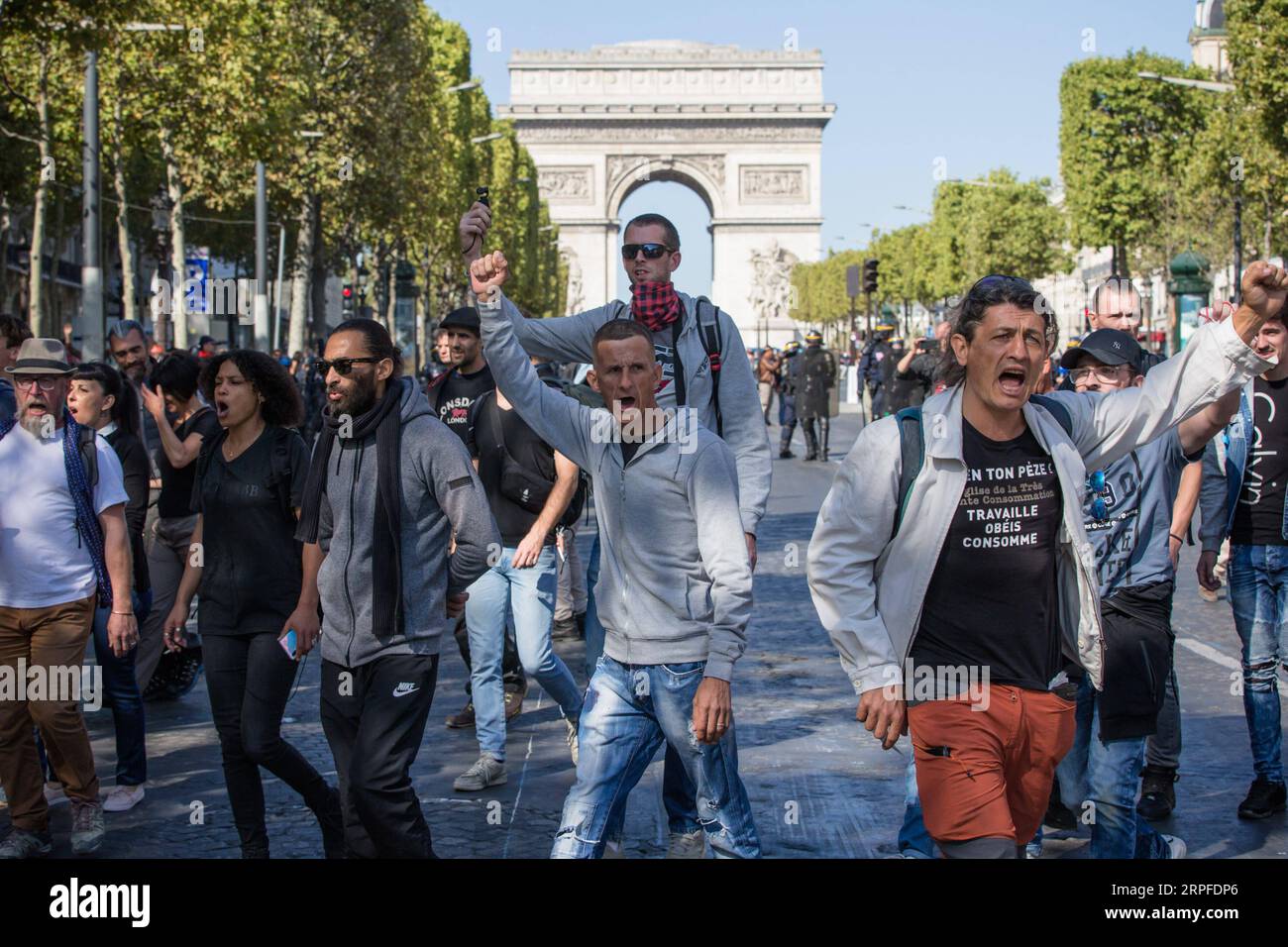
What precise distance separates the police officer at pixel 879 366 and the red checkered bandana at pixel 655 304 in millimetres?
13969

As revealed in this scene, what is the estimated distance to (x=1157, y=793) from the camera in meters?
6.61

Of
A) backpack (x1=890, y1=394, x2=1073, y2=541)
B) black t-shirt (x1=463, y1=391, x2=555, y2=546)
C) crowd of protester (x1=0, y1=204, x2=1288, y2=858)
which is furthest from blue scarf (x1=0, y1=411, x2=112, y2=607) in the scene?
backpack (x1=890, y1=394, x2=1073, y2=541)

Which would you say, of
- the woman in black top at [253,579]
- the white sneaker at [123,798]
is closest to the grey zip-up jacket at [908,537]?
the woman in black top at [253,579]

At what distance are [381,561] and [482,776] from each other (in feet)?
6.92

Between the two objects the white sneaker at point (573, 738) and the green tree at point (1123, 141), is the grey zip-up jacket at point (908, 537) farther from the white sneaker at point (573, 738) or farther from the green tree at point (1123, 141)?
the green tree at point (1123, 141)

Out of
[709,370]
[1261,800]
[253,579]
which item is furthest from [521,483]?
[1261,800]

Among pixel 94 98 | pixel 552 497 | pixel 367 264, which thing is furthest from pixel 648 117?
pixel 552 497

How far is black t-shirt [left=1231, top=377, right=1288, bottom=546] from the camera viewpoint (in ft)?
22.0

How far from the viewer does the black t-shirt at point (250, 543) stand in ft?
18.8

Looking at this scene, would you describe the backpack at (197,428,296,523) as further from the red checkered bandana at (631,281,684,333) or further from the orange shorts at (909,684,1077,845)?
the orange shorts at (909,684,1077,845)

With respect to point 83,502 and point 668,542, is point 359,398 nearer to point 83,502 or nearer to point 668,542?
point 668,542

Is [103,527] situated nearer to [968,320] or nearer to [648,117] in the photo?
[968,320]

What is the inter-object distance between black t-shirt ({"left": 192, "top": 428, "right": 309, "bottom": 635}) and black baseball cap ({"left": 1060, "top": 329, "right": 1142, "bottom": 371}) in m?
2.44
